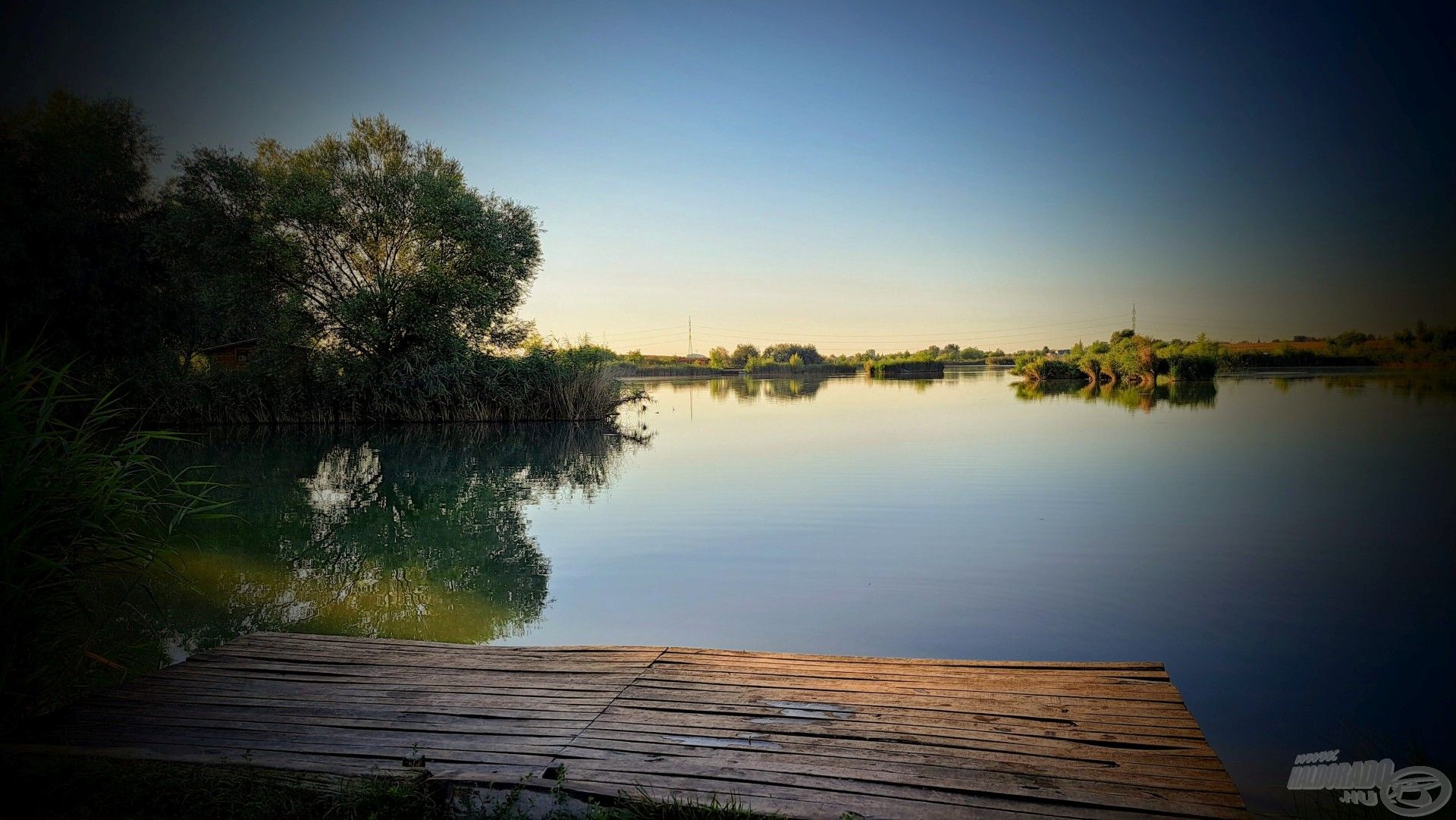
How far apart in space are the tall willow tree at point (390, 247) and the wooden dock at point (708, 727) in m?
21.3

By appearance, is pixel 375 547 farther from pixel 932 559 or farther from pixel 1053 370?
pixel 1053 370

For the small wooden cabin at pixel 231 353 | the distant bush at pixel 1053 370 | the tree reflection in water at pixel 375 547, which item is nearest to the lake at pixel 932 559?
the tree reflection in water at pixel 375 547

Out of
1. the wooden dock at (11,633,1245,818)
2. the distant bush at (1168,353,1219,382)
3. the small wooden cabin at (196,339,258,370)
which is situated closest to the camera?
the wooden dock at (11,633,1245,818)

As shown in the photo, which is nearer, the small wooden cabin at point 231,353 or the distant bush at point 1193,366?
the small wooden cabin at point 231,353

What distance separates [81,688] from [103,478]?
1.13 metres

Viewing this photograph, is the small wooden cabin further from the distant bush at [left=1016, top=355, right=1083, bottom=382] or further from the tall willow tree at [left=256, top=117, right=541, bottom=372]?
the distant bush at [left=1016, top=355, right=1083, bottom=382]

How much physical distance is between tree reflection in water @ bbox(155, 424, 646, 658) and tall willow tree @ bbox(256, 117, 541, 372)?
788 cm

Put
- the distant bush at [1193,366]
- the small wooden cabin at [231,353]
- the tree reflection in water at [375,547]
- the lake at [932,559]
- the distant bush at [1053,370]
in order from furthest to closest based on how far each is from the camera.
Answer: the distant bush at [1053,370]
the distant bush at [1193,366]
the small wooden cabin at [231,353]
the tree reflection in water at [375,547]
the lake at [932,559]

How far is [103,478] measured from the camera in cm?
379

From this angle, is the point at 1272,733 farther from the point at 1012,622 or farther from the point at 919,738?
the point at 919,738

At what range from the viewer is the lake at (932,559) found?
4934mm

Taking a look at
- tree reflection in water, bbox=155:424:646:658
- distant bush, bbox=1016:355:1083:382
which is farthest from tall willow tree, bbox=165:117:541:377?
distant bush, bbox=1016:355:1083:382

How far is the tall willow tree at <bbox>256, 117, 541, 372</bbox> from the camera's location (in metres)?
23.3

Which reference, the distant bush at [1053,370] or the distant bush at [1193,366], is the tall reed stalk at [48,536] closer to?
the distant bush at [1193,366]
